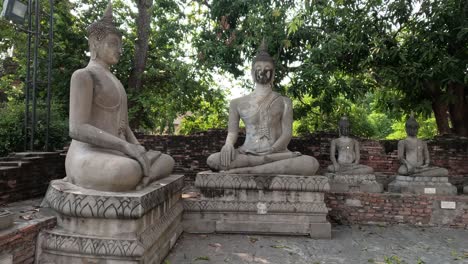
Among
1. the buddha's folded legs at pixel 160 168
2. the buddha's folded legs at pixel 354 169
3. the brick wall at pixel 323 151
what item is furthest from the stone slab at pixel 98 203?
the brick wall at pixel 323 151

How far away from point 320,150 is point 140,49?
6313 mm

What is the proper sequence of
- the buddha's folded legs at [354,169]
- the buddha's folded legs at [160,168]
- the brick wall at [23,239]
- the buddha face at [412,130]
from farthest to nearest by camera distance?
the buddha face at [412,130], the buddha's folded legs at [354,169], the buddha's folded legs at [160,168], the brick wall at [23,239]

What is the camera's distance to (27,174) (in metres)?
4.91

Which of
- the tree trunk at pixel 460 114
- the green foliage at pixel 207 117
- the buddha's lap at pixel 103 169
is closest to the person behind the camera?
the buddha's lap at pixel 103 169

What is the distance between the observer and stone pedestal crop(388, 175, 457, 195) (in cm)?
630

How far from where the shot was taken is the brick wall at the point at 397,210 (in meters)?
5.80

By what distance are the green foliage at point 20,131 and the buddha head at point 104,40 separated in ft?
15.6

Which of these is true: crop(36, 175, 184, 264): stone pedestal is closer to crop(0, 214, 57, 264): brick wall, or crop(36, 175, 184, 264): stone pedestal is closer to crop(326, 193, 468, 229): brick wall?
crop(0, 214, 57, 264): brick wall

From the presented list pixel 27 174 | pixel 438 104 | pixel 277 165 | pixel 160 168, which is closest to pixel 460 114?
pixel 438 104

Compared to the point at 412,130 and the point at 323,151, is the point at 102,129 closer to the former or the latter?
the point at 412,130

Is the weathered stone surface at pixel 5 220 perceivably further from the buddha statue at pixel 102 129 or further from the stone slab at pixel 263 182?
the stone slab at pixel 263 182

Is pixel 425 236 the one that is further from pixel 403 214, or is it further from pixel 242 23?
pixel 242 23

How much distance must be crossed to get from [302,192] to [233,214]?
978 millimetres

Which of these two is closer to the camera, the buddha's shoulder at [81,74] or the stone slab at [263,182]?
the buddha's shoulder at [81,74]
